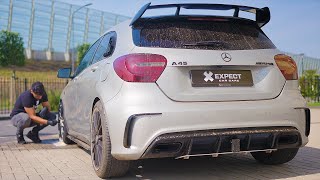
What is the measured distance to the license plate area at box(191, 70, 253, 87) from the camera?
386 centimetres

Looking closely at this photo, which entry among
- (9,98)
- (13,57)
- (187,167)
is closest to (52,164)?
(187,167)

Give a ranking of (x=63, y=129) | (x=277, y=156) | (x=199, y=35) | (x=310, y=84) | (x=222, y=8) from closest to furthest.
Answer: (x=199, y=35) → (x=222, y=8) → (x=277, y=156) → (x=63, y=129) → (x=310, y=84)

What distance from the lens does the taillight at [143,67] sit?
3777 millimetres

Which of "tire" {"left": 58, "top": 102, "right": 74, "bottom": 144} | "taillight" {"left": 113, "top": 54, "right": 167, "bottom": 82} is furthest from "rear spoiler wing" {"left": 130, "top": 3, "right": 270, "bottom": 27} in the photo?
"tire" {"left": 58, "top": 102, "right": 74, "bottom": 144}

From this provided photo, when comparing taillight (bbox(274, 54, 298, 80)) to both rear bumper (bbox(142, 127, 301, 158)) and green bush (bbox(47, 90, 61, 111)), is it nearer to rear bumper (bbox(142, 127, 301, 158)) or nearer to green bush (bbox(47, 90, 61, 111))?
rear bumper (bbox(142, 127, 301, 158))

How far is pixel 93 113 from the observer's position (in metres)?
4.59

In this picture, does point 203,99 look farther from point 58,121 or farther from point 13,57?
point 13,57

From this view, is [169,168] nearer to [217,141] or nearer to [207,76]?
[217,141]

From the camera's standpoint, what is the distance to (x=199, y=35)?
412 cm

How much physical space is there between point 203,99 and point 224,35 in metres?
0.77

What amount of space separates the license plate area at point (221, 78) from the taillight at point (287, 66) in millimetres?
360

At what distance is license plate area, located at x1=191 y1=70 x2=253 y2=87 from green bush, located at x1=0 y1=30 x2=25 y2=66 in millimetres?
51661

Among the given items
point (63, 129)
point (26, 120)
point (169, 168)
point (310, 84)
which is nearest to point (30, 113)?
point (26, 120)

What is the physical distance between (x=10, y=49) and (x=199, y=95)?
5253 centimetres
